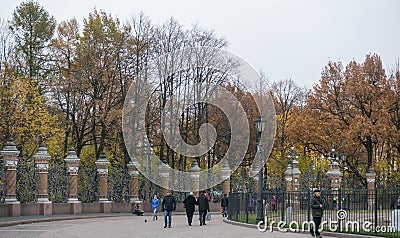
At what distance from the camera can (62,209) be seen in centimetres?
3378

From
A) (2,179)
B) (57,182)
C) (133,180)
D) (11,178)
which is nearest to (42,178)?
(57,182)

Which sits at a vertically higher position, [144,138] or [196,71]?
[196,71]

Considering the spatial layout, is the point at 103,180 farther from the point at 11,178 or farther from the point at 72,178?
the point at 11,178

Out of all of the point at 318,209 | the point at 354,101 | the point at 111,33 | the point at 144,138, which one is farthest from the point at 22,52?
the point at 318,209

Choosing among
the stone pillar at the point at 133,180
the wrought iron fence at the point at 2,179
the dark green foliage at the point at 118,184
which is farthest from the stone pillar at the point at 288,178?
the wrought iron fence at the point at 2,179

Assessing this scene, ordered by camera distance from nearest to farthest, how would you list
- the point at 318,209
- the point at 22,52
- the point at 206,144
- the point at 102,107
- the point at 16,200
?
1. the point at 318,209
2. the point at 16,200
3. the point at 102,107
4. the point at 22,52
5. the point at 206,144

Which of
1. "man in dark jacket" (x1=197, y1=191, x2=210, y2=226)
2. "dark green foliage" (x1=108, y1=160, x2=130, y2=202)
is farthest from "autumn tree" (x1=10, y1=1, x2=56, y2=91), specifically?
"man in dark jacket" (x1=197, y1=191, x2=210, y2=226)

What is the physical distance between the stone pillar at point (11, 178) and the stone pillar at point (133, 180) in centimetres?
1033

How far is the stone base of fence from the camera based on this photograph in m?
29.9

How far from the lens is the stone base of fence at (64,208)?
29.9m

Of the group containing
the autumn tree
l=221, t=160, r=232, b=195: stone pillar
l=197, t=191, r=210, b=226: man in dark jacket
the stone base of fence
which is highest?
the autumn tree

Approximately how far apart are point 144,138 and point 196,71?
25.8 feet

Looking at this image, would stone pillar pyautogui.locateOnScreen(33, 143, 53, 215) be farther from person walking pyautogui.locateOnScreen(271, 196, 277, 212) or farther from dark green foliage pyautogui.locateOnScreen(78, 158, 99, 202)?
person walking pyautogui.locateOnScreen(271, 196, 277, 212)

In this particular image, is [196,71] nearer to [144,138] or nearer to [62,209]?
[144,138]
